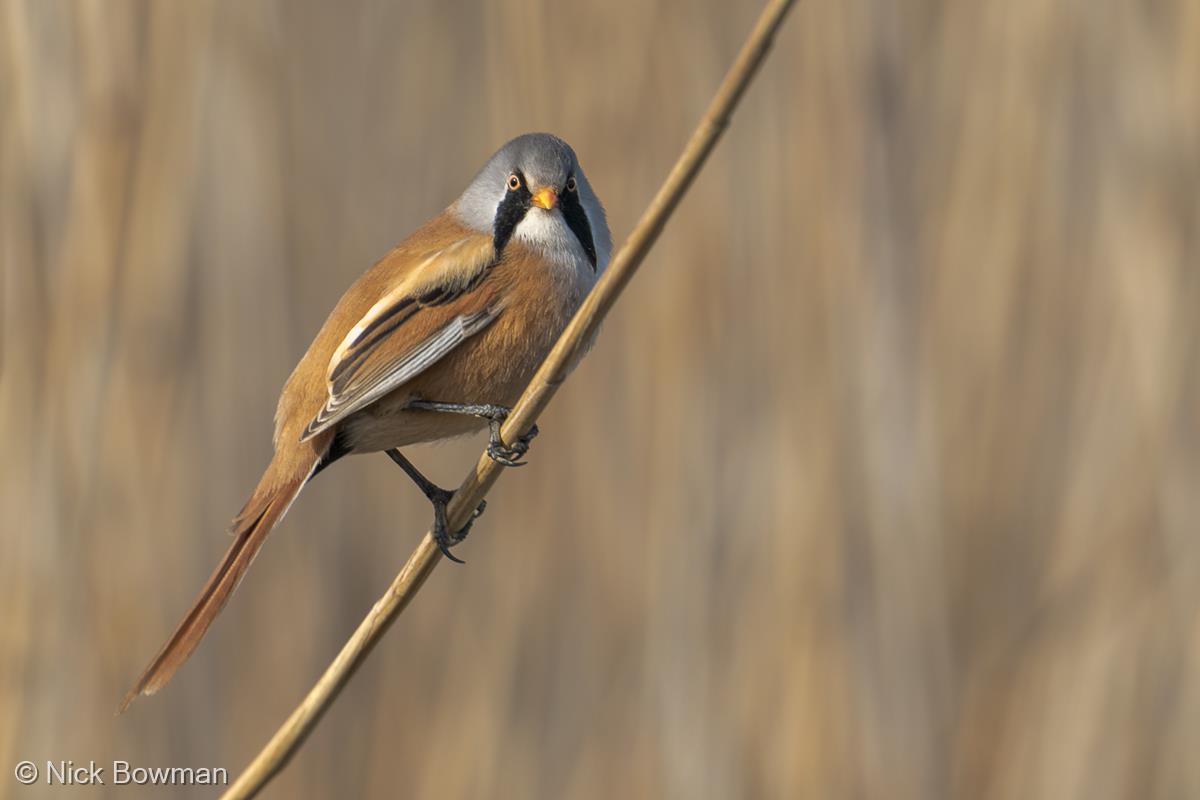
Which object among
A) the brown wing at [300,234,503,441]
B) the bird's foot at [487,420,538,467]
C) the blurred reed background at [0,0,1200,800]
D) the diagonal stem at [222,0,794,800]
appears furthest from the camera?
the blurred reed background at [0,0,1200,800]

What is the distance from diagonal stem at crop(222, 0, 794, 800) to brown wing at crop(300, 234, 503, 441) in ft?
0.86

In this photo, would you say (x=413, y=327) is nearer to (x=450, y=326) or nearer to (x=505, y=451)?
(x=450, y=326)

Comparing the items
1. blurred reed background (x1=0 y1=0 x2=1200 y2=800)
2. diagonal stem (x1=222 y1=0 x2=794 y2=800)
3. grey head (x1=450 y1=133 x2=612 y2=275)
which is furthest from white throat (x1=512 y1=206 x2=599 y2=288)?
diagonal stem (x1=222 y1=0 x2=794 y2=800)

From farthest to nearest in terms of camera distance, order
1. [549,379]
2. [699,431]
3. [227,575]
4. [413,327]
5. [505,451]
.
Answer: [699,431] < [413,327] < [227,575] < [505,451] < [549,379]

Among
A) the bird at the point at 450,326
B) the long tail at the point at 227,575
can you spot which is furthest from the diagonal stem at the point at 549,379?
the bird at the point at 450,326

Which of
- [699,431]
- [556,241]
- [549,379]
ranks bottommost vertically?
[699,431]

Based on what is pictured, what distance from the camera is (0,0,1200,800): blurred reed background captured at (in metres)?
2.40

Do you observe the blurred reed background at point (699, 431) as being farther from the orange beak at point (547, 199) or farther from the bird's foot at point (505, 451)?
the bird's foot at point (505, 451)

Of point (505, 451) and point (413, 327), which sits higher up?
point (413, 327)

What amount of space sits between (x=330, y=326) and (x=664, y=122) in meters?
0.87

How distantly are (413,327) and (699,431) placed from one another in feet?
2.86

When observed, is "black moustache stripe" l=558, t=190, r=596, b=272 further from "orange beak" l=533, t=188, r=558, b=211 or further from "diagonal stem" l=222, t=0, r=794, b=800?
"diagonal stem" l=222, t=0, r=794, b=800

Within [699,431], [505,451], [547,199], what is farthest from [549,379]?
[699,431]

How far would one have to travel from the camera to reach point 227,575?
167 cm
